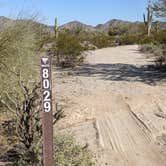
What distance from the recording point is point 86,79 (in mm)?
15641

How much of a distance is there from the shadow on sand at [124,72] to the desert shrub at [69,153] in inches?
316

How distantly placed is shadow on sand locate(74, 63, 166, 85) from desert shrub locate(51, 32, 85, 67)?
64 centimetres

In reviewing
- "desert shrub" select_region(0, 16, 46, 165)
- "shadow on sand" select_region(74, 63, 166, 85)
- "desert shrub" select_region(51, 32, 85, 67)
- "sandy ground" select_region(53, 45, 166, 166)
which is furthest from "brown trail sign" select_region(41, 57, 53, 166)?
"desert shrub" select_region(51, 32, 85, 67)

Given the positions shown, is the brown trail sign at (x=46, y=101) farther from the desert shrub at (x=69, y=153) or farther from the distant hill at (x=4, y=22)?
the distant hill at (x=4, y=22)

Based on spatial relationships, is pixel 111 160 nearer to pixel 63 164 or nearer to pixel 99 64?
pixel 63 164

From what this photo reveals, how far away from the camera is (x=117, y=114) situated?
1090 centimetres

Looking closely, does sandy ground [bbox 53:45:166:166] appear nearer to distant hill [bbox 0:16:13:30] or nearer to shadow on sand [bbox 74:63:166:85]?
shadow on sand [bbox 74:63:166:85]

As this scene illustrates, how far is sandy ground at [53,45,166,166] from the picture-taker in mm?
8328

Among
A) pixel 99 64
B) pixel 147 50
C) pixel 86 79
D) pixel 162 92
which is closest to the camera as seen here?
pixel 162 92

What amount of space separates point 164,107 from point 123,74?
5.59 meters

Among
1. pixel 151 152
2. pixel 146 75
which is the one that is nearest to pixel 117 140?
pixel 151 152

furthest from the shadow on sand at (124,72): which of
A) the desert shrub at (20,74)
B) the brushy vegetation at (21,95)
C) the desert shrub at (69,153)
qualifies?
the desert shrub at (69,153)

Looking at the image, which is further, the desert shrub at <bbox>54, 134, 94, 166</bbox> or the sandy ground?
the sandy ground

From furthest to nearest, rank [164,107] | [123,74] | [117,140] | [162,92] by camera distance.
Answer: [123,74]
[162,92]
[164,107]
[117,140]
